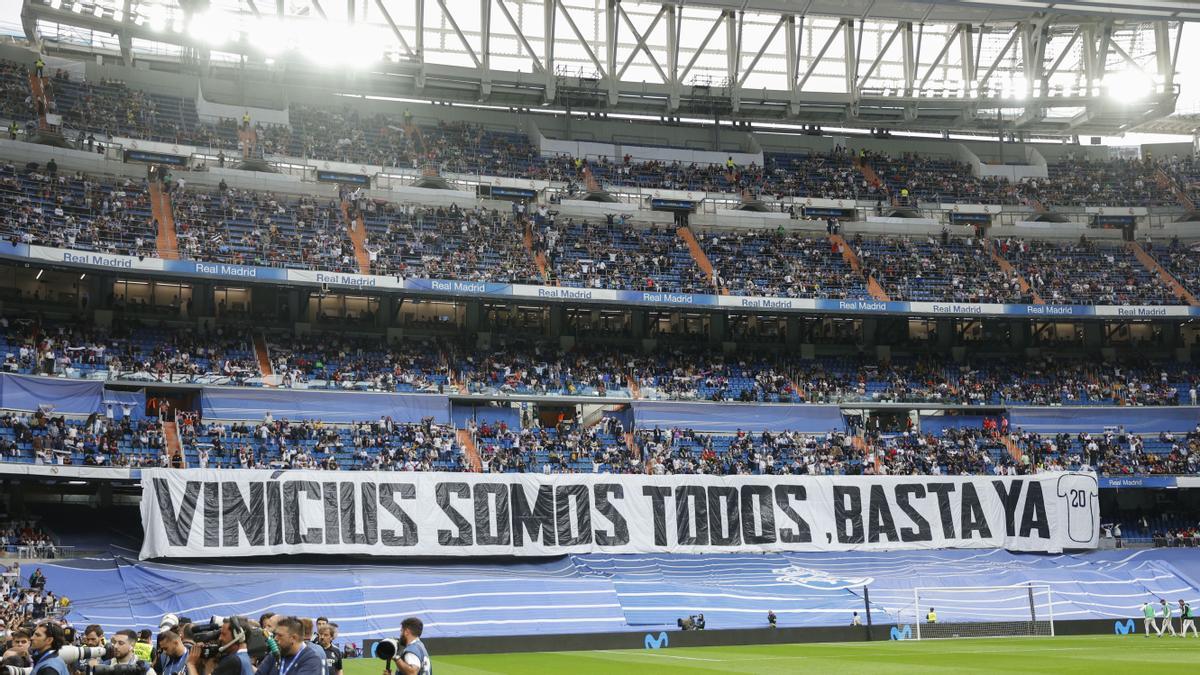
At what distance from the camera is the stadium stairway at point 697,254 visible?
60266mm

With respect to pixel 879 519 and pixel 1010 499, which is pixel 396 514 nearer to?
pixel 879 519

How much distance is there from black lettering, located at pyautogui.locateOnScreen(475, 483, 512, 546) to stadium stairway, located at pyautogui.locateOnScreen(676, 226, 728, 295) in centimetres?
2023

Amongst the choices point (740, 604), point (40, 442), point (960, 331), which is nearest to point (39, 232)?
point (40, 442)

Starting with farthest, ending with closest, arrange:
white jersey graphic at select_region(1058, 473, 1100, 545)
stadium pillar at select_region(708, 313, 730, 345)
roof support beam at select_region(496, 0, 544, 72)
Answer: roof support beam at select_region(496, 0, 544, 72)
stadium pillar at select_region(708, 313, 730, 345)
white jersey graphic at select_region(1058, 473, 1100, 545)

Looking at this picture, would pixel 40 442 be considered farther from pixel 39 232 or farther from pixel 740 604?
pixel 740 604

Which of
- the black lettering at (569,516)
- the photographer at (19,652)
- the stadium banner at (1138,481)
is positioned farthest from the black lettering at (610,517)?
the photographer at (19,652)

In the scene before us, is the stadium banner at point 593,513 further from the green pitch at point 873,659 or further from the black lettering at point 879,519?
the green pitch at point 873,659

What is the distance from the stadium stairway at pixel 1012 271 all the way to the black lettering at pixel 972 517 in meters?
16.6

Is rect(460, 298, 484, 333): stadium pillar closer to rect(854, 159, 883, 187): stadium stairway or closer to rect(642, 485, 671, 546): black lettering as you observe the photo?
rect(642, 485, 671, 546): black lettering

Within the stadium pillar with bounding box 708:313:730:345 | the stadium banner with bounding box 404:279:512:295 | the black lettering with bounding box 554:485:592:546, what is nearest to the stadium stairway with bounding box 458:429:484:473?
the black lettering with bounding box 554:485:592:546

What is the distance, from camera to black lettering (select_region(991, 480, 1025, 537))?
160 ft

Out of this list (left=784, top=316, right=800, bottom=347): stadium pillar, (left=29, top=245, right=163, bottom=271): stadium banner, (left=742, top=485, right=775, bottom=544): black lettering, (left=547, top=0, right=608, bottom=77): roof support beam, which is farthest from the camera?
(left=547, top=0, right=608, bottom=77): roof support beam

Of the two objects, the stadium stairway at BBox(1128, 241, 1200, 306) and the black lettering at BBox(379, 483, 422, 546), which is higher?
the stadium stairway at BBox(1128, 241, 1200, 306)

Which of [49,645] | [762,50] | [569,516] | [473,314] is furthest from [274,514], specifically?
[762,50]
